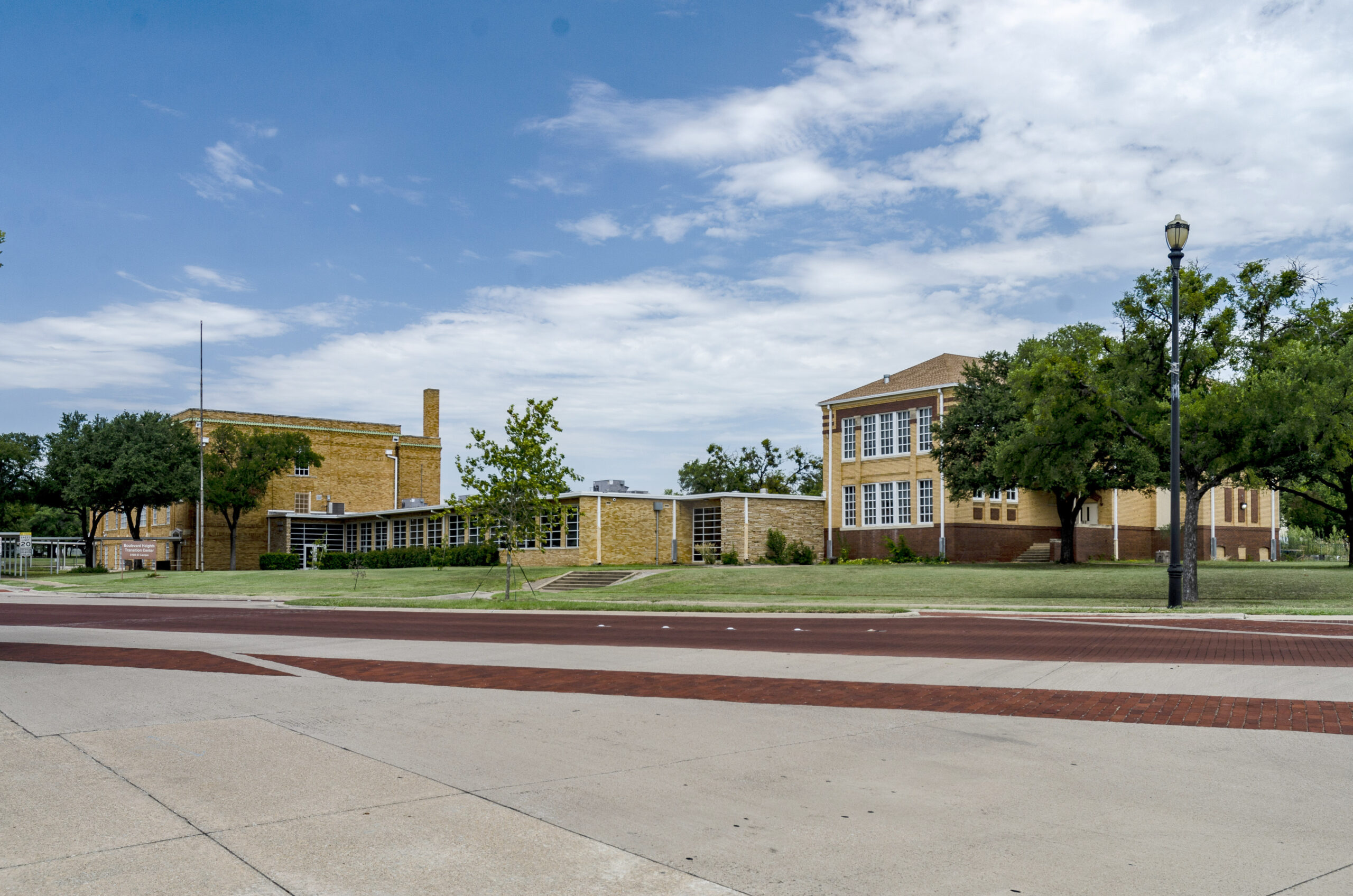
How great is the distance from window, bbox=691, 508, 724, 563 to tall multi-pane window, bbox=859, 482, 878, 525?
7.15 meters

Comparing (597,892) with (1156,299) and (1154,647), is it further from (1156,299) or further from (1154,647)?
(1156,299)

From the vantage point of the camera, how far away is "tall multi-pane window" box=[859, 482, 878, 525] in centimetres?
5081

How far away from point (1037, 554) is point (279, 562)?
139ft

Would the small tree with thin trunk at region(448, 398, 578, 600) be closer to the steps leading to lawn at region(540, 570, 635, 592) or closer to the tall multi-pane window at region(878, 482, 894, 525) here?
the steps leading to lawn at region(540, 570, 635, 592)

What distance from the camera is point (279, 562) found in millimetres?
62500

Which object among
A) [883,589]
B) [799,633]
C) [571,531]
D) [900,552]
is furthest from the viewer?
[571,531]

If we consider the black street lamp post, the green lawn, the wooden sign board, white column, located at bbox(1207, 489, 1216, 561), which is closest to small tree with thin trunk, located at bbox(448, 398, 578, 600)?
the green lawn

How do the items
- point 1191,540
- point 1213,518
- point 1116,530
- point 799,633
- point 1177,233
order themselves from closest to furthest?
point 799,633, point 1177,233, point 1191,540, point 1116,530, point 1213,518

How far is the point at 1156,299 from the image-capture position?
90.1 feet

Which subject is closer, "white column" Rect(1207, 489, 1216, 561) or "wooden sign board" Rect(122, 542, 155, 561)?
"wooden sign board" Rect(122, 542, 155, 561)

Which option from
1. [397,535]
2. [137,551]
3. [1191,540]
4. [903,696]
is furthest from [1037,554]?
[137,551]

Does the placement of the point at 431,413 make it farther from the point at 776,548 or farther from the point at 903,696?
the point at 903,696

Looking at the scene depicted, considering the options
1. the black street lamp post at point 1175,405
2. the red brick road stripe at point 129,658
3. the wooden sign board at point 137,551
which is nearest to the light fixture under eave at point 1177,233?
the black street lamp post at point 1175,405

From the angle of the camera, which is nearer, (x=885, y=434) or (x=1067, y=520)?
(x=1067, y=520)
